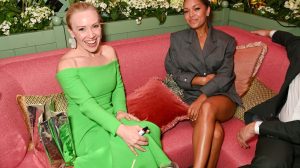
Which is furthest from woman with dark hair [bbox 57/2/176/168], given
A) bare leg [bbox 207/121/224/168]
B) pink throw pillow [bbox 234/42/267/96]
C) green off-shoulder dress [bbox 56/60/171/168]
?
pink throw pillow [bbox 234/42/267/96]

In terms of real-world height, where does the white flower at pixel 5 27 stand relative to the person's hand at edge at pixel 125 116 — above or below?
above

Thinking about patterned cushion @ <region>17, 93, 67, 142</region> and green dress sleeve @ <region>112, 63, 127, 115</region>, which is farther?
green dress sleeve @ <region>112, 63, 127, 115</region>

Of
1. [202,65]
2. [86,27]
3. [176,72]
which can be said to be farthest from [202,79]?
[86,27]

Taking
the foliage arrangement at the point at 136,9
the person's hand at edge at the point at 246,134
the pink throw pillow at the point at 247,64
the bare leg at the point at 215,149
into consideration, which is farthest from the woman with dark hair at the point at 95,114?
the pink throw pillow at the point at 247,64

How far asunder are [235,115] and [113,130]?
113 centimetres

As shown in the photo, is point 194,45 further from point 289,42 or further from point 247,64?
point 289,42

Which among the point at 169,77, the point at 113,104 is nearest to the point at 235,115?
the point at 169,77

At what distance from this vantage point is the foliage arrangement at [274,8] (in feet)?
8.70

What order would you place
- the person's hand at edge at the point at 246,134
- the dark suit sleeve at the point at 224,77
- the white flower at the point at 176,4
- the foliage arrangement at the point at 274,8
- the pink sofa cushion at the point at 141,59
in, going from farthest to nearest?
the white flower at the point at 176,4 < the foliage arrangement at the point at 274,8 < the pink sofa cushion at the point at 141,59 < the dark suit sleeve at the point at 224,77 < the person's hand at edge at the point at 246,134

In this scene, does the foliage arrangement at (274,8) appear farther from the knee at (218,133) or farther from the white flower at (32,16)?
the white flower at (32,16)

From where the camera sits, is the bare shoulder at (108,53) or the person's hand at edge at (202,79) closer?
the bare shoulder at (108,53)

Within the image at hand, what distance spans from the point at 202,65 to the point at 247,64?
37 centimetres

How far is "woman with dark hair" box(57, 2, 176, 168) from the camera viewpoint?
1.66m

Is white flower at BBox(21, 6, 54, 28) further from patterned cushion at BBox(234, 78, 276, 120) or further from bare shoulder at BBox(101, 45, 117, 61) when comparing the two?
patterned cushion at BBox(234, 78, 276, 120)
